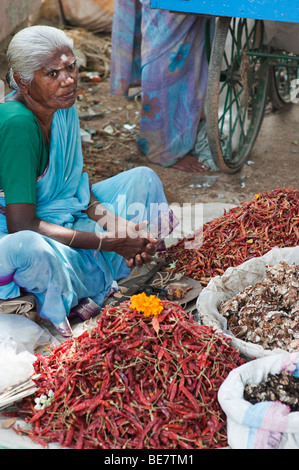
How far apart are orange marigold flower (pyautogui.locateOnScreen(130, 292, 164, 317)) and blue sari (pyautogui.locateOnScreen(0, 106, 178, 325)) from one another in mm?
483

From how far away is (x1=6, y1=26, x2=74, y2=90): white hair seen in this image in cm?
254

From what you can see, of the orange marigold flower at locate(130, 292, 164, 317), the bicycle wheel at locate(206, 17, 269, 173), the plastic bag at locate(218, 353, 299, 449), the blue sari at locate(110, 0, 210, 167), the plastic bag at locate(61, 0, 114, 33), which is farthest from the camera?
the plastic bag at locate(61, 0, 114, 33)

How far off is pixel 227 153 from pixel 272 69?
39.2 inches

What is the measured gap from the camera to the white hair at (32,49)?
254 cm

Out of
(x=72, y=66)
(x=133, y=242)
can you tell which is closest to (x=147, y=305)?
(x=133, y=242)

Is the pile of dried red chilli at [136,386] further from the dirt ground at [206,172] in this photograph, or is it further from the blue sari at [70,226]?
the dirt ground at [206,172]

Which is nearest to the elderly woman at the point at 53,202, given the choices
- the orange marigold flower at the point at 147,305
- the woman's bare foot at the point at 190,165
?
the orange marigold flower at the point at 147,305

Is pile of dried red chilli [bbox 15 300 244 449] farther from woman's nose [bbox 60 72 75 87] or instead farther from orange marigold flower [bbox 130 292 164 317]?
woman's nose [bbox 60 72 75 87]

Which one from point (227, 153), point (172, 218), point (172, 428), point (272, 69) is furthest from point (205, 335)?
point (272, 69)

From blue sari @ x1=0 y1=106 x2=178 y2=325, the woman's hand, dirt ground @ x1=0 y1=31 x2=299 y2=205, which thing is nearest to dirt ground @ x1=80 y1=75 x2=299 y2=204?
dirt ground @ x1=0 y1=31 x2=299 y2=205

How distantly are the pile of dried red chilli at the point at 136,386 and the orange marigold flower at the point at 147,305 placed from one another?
0.02 m

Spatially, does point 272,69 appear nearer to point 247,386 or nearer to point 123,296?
point 123,296

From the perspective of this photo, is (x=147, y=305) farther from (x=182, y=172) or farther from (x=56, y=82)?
(x=182, y=172)

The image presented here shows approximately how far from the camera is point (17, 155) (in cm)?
256
